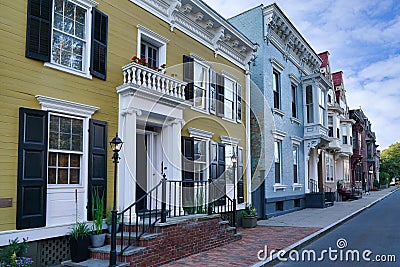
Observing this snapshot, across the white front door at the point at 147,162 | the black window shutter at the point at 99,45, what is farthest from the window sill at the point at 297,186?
the black window shutter at the point at 99,45

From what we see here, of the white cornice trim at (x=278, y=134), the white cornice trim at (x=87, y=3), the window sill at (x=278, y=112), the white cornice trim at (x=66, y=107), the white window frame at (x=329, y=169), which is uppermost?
the white cornice trim at (x=87, y=3)

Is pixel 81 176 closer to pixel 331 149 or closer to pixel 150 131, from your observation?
pixel 150 131

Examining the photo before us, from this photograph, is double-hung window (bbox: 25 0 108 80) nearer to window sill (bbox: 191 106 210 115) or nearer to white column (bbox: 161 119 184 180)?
white column (bbox: 161 119 184 180)

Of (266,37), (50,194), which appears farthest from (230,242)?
(266,37)

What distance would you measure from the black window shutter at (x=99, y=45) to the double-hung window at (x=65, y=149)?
1.26 m

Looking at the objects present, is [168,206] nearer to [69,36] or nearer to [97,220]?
[97,220]

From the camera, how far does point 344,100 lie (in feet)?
120

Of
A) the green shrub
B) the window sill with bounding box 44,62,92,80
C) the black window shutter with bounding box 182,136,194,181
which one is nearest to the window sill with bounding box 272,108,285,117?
the black window shutter with bounding box 182,136,194,181

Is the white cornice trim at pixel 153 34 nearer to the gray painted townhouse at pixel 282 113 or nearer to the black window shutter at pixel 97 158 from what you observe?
the black window shutter at pixel 97 158

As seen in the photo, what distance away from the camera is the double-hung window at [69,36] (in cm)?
654

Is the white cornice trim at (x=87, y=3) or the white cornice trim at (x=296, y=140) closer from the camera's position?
the white cornice trim at (x=87, y=3)

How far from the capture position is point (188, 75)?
36.2ft

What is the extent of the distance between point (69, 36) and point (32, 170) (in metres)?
2.94

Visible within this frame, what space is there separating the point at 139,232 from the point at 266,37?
39.1ft
